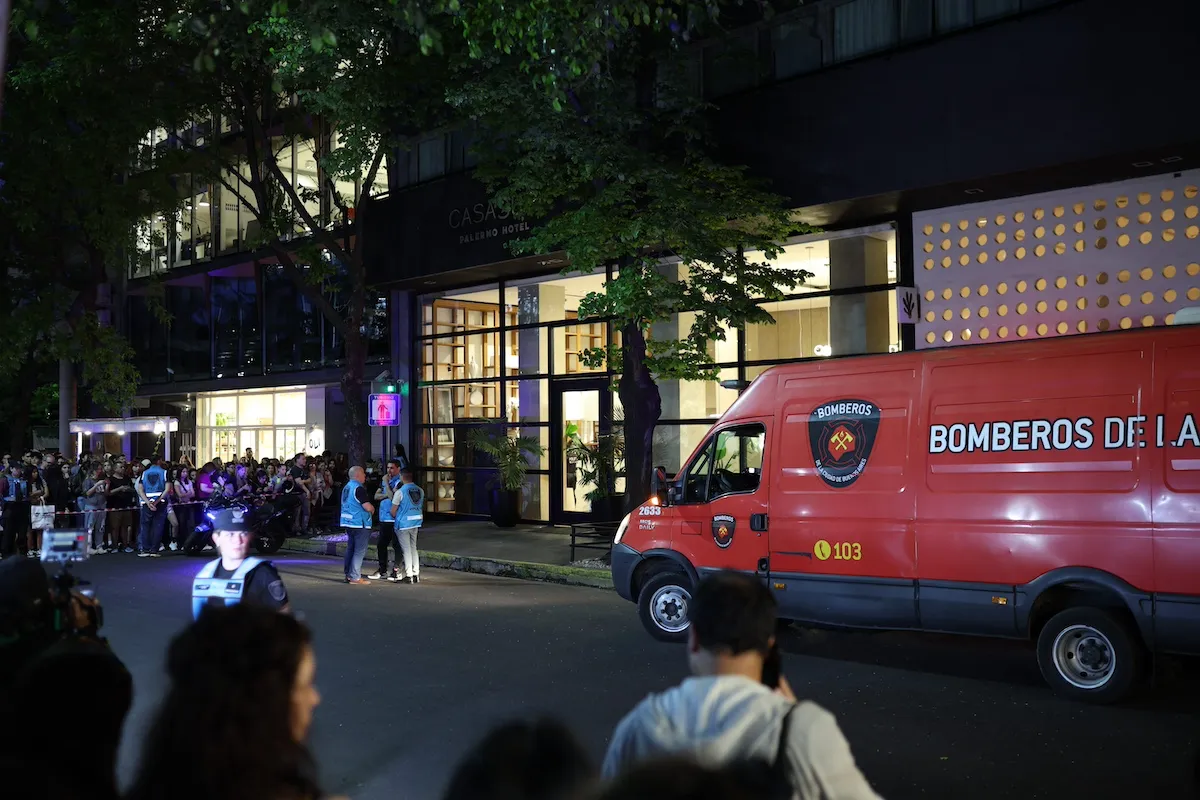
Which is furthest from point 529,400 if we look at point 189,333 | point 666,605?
point 189,333

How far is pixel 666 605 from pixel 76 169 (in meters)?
20.6

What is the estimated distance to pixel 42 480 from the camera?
21125 millimetres

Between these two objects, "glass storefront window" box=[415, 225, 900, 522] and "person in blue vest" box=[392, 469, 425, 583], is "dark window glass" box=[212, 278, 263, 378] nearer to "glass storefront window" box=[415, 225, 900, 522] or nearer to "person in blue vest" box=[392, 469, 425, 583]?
"glass storefront window" box=[415, 225, 900, 522]

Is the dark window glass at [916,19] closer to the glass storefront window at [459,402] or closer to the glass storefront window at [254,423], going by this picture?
the glass storefront window at [459,402]

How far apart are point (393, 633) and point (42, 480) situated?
13.7 meters

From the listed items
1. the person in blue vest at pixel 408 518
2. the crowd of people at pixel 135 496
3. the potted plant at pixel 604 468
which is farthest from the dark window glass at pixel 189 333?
the person in blue vest at pixel 408 518

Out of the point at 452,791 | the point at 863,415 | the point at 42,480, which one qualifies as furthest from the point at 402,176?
the point at 452,791

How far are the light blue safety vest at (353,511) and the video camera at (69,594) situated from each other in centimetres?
987

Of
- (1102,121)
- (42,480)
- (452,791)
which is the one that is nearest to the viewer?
(452,791)

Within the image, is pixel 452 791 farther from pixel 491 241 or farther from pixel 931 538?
pixel 491 241

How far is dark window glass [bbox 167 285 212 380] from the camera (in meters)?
34.9

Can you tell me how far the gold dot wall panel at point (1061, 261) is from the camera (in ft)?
44.7

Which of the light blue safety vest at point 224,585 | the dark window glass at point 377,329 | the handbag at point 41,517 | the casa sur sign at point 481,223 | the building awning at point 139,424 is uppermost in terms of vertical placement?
the casa sur sign at point 481,223

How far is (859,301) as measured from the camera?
1731cm
